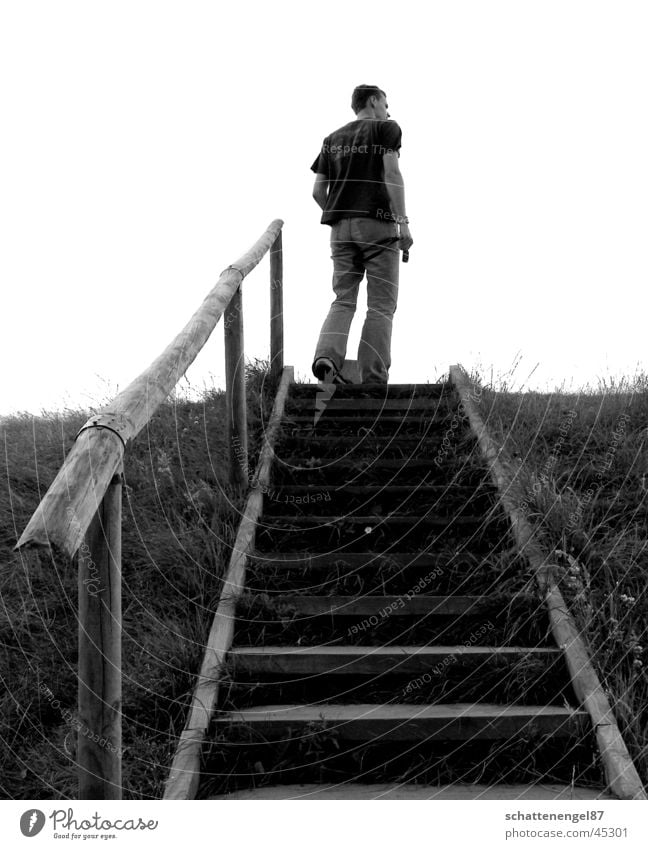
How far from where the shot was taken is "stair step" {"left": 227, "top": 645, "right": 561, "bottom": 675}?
319 centimetres

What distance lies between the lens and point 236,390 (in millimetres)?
4578

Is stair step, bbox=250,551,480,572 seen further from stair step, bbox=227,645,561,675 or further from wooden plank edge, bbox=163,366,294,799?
stair step, bbox=227,645,561,675

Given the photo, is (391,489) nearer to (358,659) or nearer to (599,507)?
(599,507)

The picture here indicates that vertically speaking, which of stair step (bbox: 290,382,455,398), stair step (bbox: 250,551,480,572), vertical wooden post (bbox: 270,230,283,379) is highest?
vertical wooden post (bbox: 270,230,283,379)

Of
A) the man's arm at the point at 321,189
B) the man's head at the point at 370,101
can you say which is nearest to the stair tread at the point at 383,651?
the man's arm at the point at 321,189

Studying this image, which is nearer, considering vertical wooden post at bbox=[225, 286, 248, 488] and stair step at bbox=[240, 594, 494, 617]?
stair step at bbox=[240, 594, 494, 617]

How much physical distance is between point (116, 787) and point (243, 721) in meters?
0.74

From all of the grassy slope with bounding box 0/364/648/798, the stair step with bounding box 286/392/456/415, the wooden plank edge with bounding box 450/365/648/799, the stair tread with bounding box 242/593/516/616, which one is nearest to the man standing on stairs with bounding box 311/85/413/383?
the stair step with bounding box 286/392/456/415

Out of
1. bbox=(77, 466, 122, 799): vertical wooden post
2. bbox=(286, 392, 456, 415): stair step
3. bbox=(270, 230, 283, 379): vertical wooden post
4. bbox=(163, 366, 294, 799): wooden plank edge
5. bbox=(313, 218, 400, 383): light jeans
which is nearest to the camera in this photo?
bbox=(77, 466, 122, 799): vertical wooden post

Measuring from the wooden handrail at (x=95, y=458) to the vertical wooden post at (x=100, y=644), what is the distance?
12cm

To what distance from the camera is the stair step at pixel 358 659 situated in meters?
3.19

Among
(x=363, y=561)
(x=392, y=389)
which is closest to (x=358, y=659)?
(x=363, y=561)

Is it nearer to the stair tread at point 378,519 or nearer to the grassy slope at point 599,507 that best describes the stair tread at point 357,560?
the stair tread at point 378,519

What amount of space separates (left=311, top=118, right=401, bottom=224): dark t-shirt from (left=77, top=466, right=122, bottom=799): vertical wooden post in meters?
4.33
